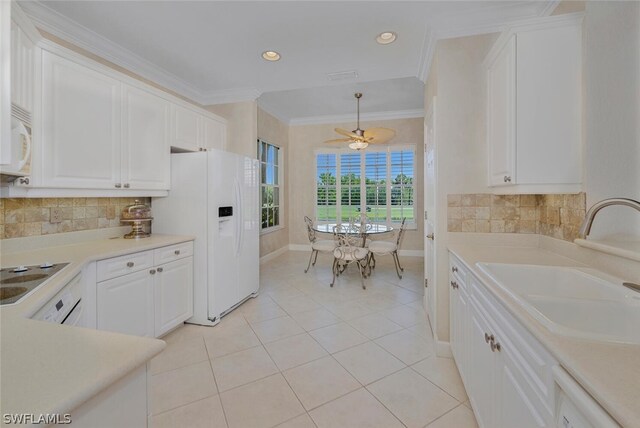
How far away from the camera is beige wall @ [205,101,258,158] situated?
3607 millimetres

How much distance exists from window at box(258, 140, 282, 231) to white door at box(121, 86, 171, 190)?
2345 millimetres

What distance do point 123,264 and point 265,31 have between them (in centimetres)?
225

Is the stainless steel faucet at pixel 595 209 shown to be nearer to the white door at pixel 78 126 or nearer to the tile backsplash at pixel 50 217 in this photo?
the white door at pixel 78 126

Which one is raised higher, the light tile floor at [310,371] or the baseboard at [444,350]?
the baseboard at [444,350]

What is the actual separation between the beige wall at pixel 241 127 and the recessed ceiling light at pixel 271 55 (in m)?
0.87

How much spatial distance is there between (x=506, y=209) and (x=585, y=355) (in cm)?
168

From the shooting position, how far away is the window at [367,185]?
568cm

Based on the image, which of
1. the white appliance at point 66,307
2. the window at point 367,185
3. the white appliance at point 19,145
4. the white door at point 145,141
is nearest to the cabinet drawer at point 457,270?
the white appliance at point 66,307

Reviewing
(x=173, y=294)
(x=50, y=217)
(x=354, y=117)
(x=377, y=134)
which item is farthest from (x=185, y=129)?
(x=354, y=117)

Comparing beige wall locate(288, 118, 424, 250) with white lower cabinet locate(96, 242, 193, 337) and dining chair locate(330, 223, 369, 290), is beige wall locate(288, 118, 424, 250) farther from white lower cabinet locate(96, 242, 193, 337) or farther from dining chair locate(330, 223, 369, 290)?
white lower cabinet locate(96, 242, 193, 337)

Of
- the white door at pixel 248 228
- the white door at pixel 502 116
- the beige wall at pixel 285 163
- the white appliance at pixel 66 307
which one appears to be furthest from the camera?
the beige wall at pixel 285 163

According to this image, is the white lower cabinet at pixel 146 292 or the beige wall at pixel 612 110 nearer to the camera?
the beige wall at pixel 612 110

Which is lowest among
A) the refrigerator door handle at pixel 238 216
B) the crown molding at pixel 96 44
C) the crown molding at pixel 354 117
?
the refrigerator door handle at pixel 238 216

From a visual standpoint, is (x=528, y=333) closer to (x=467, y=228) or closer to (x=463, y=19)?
(x=467, y=228)
